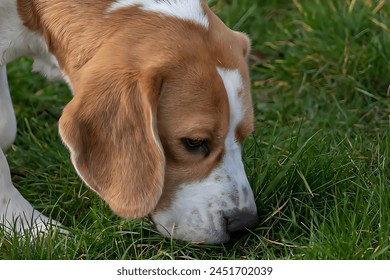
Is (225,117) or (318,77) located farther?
(318,77)

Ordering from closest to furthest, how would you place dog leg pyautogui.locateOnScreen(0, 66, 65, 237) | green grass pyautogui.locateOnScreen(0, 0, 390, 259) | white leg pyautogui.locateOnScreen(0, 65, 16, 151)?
green grass pyautogui.locateOnScreen(0, 0, 390, 259) < dog leg pyautogui.locateOnScreen(0, 66, 65, 237) < white leg pyautogui.locateOnScreen(0, 65, 16, 151)

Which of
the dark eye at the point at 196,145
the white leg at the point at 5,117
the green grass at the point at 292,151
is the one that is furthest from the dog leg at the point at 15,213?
the dark eye at the point at 196,145

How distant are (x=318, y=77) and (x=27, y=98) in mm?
1891

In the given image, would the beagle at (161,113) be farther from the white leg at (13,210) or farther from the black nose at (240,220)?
the white leg at (13,210)

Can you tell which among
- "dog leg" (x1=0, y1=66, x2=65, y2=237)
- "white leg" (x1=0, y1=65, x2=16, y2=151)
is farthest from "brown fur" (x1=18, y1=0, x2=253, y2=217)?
"white leg" (x1=0, y1=65, x2=16, y2=151)

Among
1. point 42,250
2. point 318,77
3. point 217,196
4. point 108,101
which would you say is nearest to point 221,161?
point 217,196

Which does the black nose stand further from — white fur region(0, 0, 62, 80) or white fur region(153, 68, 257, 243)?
white fur region(0, 0, 62, 80)

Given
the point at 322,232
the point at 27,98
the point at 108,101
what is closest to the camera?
the point at 108,101

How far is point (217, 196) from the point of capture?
4008mm

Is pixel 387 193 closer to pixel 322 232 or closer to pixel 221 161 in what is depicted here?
pixel 322 232

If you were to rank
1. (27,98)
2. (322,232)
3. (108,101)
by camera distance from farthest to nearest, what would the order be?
1. (27,98)
2. (322,232)
3. (108,101)

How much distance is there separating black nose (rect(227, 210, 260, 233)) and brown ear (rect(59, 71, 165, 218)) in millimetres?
370

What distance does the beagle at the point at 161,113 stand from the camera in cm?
387

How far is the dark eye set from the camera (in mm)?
3926
